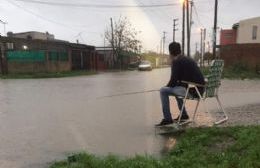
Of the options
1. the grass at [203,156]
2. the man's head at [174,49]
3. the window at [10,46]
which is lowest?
the grass at [203,156]

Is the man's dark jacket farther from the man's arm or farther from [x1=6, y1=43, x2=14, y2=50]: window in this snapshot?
[x1=6, y1=43, x2=14, y2=50]: window

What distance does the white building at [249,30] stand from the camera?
4938cm

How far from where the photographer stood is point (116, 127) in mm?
8648

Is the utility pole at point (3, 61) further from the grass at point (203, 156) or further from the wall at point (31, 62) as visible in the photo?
the grass at point (203, 156)

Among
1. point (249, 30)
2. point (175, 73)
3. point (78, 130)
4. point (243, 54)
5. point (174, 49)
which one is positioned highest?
point (249, 30)

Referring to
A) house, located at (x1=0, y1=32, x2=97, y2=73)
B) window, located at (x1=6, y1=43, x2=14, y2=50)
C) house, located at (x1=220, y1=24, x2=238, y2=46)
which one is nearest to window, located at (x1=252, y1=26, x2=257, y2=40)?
house, located at (x1=220, y1=24, x2=238, y2=46)

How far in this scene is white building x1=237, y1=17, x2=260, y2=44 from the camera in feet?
162

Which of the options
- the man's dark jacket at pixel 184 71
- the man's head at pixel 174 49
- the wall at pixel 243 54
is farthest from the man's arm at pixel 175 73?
the wall at pixel 243 54

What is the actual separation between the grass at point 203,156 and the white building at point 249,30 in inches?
1762

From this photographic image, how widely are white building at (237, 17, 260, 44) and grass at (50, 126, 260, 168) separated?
147ft

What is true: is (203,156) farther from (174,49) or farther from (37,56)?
(37,56)

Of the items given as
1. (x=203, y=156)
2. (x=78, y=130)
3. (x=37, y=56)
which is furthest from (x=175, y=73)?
(x=37, y=56)

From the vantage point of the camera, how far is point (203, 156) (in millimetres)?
5492

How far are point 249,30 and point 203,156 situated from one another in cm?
4738
